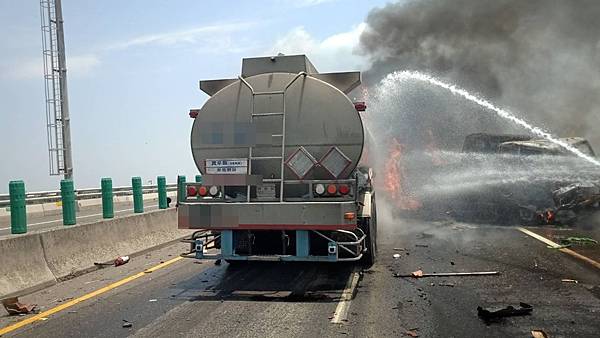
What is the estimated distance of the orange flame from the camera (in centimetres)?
1572

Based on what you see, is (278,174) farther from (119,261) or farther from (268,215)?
(119,261)

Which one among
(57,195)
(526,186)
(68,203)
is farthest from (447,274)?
(57,195)

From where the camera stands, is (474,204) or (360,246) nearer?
(360,246)

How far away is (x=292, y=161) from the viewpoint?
8281 millimetres

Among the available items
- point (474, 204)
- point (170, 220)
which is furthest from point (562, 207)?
point (170, 220)

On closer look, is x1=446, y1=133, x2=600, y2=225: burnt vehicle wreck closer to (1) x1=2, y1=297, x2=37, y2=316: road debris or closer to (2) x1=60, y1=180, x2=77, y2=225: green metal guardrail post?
(2) x1=60, y1=180, x2=77, y2=225: green metal guardrail post

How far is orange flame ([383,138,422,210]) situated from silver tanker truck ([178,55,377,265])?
6917 mm

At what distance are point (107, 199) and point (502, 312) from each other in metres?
8.23

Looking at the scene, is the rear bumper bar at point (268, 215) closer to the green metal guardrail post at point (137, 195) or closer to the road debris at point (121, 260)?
the road debris at point (121, 260)

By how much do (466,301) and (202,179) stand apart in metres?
4.09

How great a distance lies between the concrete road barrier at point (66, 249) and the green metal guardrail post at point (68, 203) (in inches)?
13.6

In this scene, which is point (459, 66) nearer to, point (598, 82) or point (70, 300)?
point (598, 82)

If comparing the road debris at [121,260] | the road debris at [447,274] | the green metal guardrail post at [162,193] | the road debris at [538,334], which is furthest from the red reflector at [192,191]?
the green metal guardrail post at [162,193]

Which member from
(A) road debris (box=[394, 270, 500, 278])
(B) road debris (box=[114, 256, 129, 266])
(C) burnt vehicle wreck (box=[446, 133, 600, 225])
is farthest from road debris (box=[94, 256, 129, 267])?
(C) burnt vehicle wreck (box=[446, 133, 600, 225])
